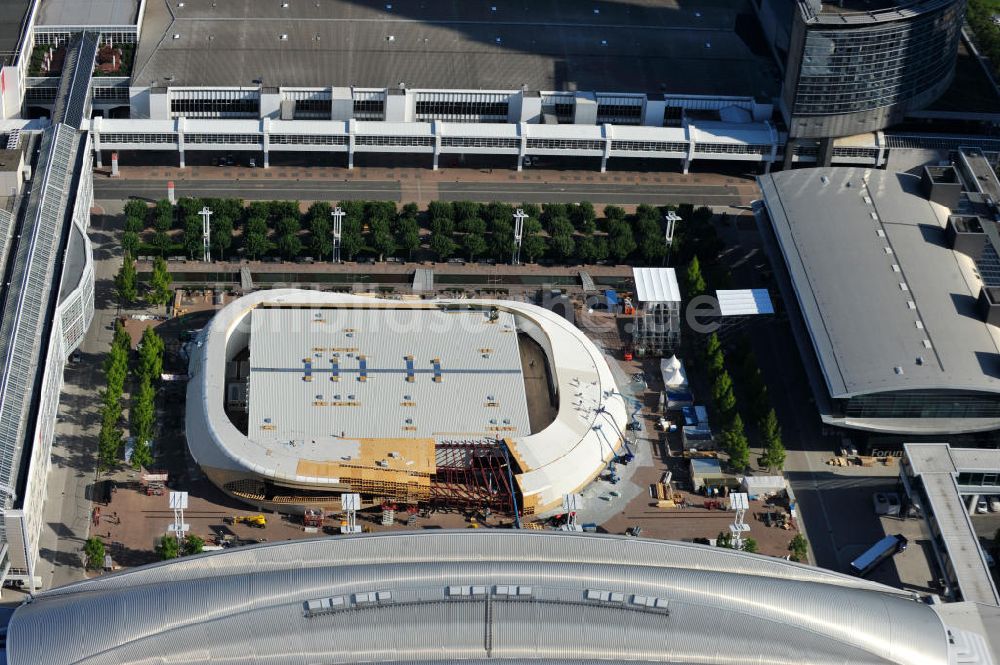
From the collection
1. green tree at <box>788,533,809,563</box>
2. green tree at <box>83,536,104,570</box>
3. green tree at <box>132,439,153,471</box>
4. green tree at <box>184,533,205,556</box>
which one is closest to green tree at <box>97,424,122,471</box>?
green tree at <box>132,439,153,471</box>

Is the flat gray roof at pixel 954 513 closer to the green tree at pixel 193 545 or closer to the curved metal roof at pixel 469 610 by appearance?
the curved metal roof at pixel 469 610

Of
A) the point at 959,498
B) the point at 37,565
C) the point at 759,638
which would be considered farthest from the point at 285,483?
the point at 959,498

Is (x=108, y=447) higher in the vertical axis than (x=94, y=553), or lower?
higher

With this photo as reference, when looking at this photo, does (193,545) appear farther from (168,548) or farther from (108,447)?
(108,447)

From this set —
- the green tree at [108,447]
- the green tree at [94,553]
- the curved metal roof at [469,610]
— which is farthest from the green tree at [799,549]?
the green tree at [108,447]

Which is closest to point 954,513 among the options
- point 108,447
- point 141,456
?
point 141,456

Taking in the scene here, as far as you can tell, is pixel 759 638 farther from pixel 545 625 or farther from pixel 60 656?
pixel 60 656
